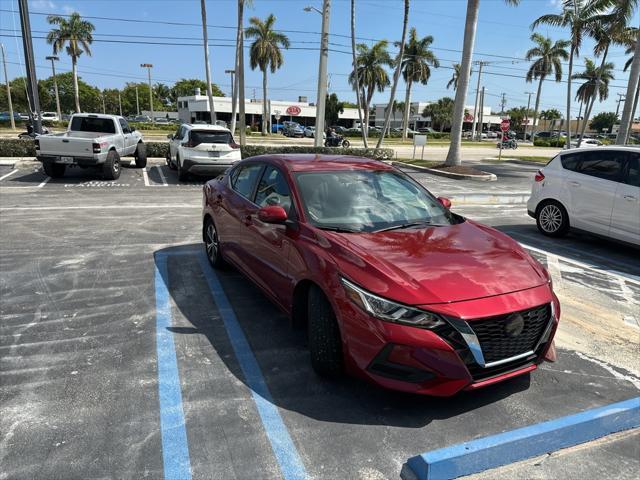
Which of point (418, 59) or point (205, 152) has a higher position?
point (418, 59)

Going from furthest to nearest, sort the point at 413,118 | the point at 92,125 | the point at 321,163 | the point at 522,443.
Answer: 1. the point at 413,118
2. the point at 92,125
3. the point at 321,163
4. the point at 522,443

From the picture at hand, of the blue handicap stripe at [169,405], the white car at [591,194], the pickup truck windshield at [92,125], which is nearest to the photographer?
the blue handicap stripe at [169,405]

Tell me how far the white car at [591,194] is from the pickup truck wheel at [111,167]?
10.9 metres

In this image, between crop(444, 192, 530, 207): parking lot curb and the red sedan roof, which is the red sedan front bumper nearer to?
the red sedan roof

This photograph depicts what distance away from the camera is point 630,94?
65.4 ft

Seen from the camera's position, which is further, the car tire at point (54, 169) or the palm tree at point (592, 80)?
the palm tree at point (592, 80)

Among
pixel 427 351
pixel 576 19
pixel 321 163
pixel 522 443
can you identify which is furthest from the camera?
pixel 576 19

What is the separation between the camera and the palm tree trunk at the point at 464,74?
17797 millimetres

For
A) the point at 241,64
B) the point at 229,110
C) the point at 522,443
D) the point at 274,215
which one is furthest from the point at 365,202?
the point at 229,110

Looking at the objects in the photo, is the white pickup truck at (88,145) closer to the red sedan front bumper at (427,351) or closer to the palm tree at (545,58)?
the red sedan front bumper at (427,351)

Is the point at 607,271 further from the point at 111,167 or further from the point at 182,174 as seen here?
the point at 111,167

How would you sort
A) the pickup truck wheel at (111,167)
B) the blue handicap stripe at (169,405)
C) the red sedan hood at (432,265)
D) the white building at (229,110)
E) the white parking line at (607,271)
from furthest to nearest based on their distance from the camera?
the white building at (229,110)
the pickup truck wheel at (111,167)
the white parking line at (607,271)
the red sedan hood at (432,265)
the blue handicap stripe at (169,405)

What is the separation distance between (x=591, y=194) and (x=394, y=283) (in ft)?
19.5

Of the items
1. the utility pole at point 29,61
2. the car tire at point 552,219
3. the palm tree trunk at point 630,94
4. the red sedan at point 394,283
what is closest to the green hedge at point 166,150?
the utility pole at point 29,61
